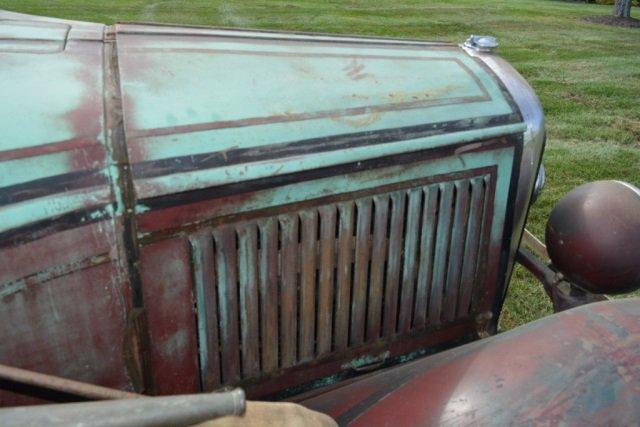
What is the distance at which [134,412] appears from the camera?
1066 millimetres

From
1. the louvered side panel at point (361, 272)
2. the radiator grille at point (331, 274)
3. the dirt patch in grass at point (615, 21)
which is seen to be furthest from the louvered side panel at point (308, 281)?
the dirt patch in grass at point (615, 21)

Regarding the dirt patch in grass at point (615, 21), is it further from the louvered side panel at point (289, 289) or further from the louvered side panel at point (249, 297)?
the louvered side panel at point (249, 297)

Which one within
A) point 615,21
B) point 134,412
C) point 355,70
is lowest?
point 615,21

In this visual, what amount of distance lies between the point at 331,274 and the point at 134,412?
0.87m

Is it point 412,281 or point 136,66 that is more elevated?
point 136,66

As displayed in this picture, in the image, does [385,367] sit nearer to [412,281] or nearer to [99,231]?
[412,281]

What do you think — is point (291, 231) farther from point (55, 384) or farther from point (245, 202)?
point (55, 384)

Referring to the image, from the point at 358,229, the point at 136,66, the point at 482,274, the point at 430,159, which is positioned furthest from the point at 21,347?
the point at 482,274

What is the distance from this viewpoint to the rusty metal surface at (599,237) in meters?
2.17

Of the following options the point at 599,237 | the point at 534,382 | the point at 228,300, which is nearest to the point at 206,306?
the point at 228,300

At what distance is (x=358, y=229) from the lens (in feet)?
6.04

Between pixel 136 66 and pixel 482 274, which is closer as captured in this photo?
pixel 136 66

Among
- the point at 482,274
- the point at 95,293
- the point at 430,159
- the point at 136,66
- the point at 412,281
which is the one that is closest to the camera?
the point at 95,293

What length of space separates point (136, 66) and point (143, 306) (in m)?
0.66
